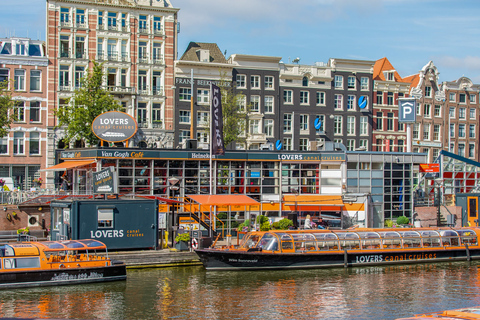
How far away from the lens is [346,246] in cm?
3316

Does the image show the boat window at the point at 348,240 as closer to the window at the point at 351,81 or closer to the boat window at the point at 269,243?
the boat window at the point at 269,243

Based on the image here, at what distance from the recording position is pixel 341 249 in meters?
32.8

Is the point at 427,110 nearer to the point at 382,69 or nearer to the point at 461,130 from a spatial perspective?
the point at 461,130

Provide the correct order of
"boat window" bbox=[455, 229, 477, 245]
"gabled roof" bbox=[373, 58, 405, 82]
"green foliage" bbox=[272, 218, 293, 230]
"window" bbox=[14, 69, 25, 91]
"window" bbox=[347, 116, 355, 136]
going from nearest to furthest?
"boat window" bbox=[455, 229, 477, 245]
"green foliage" bbox=[272, 218, 293, 230]
"window" bbox=[14, 69, 25, 91]
"window" bbox=[347, 116, 355, 136]
"gabled roof" bbox=[373, 58, 405, 82]

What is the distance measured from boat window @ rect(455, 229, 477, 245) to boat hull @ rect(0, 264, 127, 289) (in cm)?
2206

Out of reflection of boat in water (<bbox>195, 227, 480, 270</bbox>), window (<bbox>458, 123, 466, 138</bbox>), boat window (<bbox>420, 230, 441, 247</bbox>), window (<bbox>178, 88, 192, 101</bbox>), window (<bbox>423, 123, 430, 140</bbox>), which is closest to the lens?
reflection of boat in water (<bbox>195, 227, 480, 270</bbox>)

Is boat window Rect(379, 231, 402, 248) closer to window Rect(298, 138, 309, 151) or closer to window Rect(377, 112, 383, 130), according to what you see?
window Rect(298, 138, 309, 151)

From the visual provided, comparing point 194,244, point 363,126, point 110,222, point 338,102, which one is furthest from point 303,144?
point 110,222

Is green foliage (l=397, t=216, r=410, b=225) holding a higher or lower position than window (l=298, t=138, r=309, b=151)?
lower

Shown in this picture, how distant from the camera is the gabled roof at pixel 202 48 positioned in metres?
67.6

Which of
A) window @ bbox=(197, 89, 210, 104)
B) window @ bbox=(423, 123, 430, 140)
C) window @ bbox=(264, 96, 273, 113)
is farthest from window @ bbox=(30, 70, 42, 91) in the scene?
window @ bbox=(423, 123, 430, 140)

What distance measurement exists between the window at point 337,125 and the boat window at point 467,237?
38092 millimetres

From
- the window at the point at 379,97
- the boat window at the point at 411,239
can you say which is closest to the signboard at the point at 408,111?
the window at the point at 379,97

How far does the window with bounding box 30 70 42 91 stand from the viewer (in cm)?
6153
